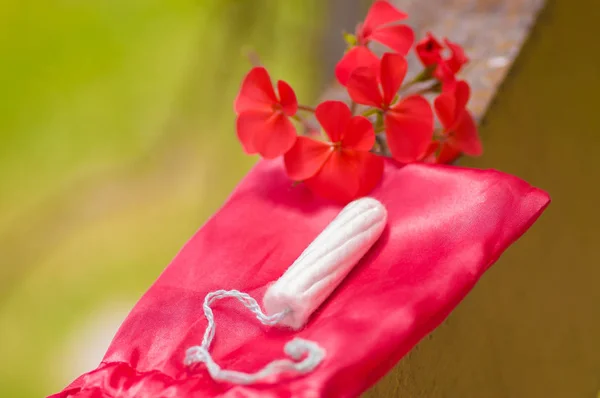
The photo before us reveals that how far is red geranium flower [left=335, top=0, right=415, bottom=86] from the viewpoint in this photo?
56 centimetres

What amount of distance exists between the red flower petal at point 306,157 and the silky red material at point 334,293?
32 millimetres

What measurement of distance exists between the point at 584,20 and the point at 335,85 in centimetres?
39

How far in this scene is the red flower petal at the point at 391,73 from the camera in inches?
20.5

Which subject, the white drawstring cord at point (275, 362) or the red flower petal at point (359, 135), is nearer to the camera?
the white drawstring cord at point (275, 362)

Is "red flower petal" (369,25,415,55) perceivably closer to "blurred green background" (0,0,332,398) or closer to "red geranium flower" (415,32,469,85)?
"red geranium flower" (415,32,469,85)

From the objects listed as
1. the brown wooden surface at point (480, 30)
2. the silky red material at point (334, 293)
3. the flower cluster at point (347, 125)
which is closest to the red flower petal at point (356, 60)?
the flower cluster at point (347, 125)

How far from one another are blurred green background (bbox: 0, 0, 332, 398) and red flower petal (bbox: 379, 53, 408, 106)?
27.4 inches

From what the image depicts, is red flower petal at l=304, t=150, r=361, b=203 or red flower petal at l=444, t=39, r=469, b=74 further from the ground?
red flower petal at l=444, t=39, r=469, b=74

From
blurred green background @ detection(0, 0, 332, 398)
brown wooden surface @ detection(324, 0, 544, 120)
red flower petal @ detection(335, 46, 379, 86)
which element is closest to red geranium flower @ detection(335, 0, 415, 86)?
Result: red flower petal @ detection(335, 46, 379, 86)

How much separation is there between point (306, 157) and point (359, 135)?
0.05m

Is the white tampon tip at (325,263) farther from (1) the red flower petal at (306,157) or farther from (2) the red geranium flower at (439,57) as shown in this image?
(2) the red geranium flower at (439,57)

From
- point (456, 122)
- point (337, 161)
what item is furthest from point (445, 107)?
point (337, 161)

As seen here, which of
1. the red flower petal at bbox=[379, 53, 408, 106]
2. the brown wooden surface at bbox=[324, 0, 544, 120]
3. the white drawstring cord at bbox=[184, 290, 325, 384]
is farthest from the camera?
the brown wooden surface at bbox=[324, 0, 544, 120]

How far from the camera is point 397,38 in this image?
57cm
